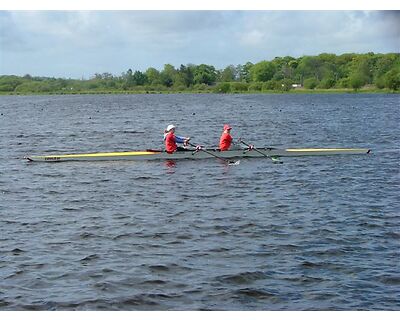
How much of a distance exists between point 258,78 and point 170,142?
11929 cm

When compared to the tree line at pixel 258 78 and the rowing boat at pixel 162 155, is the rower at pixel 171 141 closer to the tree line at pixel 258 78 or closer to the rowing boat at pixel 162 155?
the rowing boat at pixel 162 155

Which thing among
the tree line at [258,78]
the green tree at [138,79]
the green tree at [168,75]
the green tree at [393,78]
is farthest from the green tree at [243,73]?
the green tree at [393,78]

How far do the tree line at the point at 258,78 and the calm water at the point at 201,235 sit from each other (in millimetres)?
82392

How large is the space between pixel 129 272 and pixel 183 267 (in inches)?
47.2

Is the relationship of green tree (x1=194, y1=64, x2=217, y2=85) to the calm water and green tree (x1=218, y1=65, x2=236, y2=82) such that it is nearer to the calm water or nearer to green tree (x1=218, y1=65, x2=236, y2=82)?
green tree (x1=218, y1=65, x2=236, y2=82)

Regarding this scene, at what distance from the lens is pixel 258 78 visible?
469 feet

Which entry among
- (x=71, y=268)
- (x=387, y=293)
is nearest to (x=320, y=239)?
(x=387, y=293)

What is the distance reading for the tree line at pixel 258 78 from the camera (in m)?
108

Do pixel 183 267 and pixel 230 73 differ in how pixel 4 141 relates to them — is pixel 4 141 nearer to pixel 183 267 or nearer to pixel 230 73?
pixel 183 267

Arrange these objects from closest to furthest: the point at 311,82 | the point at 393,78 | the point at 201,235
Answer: the point at 201,235, the point at 393,78, the point at 311,82

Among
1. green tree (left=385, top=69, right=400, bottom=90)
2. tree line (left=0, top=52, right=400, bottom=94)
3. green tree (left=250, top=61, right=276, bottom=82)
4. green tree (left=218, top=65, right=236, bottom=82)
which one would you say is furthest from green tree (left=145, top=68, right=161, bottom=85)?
green tree (left=385, top=69, right=400, bottom=90)

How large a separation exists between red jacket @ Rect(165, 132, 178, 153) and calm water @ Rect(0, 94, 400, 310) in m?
0.80

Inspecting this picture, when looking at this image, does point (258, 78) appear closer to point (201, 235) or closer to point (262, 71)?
point (262, 71)

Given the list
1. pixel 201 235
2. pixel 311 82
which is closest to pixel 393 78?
pixel 311 82
